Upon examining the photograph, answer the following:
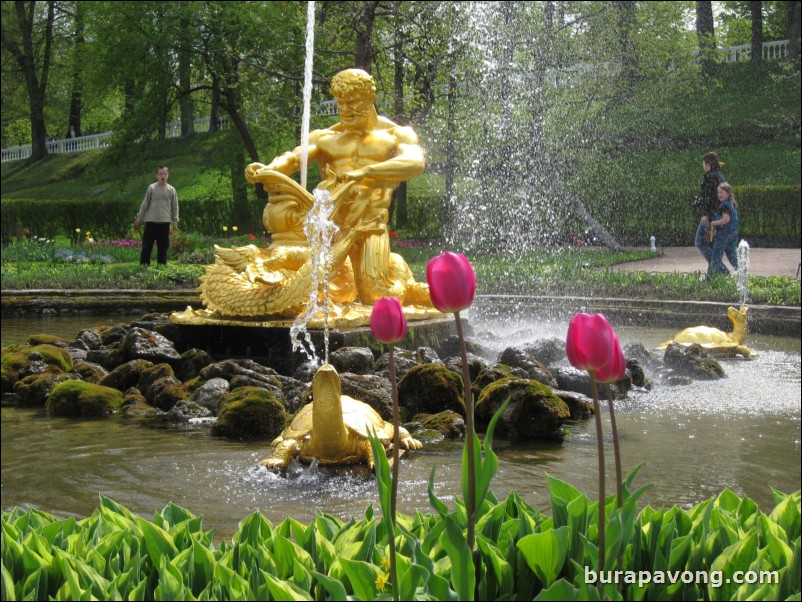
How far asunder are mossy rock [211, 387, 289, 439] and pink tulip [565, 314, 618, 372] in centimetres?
426

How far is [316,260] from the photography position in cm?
798

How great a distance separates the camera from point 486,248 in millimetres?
21828

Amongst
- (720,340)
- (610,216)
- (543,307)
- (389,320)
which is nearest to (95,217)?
(610,216)

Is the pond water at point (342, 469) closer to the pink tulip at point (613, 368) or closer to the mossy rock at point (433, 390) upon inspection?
the mossy rock at point (433, 390)

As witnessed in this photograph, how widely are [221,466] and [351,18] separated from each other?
562 inches

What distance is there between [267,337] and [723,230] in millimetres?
7494

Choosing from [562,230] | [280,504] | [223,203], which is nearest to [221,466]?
[280,504]

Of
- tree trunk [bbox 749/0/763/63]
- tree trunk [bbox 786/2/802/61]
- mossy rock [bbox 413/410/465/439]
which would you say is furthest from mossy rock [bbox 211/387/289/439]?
tree trunk [bbox 749/0/763/63]

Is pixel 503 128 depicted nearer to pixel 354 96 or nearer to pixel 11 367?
pixel 354 96

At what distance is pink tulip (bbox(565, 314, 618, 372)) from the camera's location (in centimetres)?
184

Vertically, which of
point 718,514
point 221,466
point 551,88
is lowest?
point 221,466

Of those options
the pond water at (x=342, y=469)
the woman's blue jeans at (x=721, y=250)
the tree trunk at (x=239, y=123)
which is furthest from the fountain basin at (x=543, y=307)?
the tree trunk at (x=239, y=123)

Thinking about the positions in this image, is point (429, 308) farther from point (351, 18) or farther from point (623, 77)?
point (623, 77)

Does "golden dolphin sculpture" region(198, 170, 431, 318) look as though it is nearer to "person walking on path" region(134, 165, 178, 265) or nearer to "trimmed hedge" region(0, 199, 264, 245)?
"person walking on path" region(134, 165, 178, 265)
